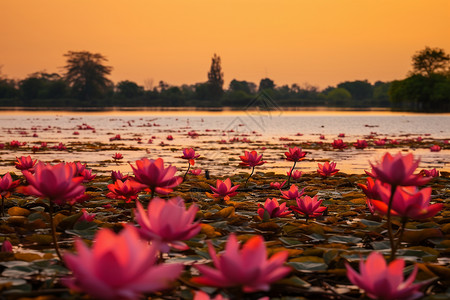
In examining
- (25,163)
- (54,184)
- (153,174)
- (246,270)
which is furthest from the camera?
(25,163)

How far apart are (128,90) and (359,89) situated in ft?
232

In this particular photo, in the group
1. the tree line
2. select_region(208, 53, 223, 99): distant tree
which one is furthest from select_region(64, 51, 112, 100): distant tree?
select_region(208, 53, 223, 99): distant tree

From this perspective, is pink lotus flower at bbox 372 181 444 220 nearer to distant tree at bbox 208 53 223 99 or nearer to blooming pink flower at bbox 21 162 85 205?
blooming pink flower at bbox 21 162 85 205

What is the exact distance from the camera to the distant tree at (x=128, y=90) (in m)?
104

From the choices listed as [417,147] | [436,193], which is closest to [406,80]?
[417,147]

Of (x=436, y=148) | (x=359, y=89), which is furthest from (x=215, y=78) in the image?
(x=436, y=148)

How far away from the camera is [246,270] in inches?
39.6

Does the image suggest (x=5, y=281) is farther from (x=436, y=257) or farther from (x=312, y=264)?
(x=436, y=257)

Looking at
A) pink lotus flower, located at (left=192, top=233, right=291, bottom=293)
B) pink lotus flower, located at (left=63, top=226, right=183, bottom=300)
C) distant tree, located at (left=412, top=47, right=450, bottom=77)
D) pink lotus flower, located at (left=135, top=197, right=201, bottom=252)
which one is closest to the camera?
pink lotus flower, located at (left=63, top=226, right=183, bottom=300)

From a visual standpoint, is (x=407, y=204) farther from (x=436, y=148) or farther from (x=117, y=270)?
(x=436, y=148)

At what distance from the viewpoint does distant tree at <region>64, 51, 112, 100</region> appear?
101 m

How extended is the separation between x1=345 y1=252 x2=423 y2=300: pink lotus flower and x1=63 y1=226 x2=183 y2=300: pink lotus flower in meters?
0.50

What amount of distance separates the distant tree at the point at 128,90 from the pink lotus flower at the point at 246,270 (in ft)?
347

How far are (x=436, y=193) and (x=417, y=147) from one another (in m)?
6.69
